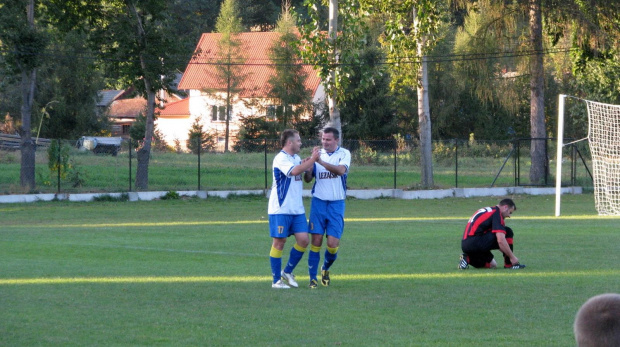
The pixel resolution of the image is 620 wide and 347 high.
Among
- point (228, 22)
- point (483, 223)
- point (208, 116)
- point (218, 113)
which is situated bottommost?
point (483, 223)

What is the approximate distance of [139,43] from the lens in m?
33.2

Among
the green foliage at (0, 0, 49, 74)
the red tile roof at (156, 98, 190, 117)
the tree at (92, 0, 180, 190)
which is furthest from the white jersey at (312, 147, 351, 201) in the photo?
the red tile roof at (156, 98, 190, 117)

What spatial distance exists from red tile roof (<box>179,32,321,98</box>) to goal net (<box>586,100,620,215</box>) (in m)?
34.4

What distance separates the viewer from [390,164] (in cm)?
3678

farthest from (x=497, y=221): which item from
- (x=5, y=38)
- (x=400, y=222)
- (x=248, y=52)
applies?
(x=248, y=52)

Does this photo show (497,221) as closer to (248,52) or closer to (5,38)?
(5,38)

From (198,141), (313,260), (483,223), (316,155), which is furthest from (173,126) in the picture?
(316,155)

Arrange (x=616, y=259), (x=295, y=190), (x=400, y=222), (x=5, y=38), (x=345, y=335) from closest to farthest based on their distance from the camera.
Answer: (x=345, y=335)
(x=295, y=190)
(x=616, y=259)
(x=400, y=222)
(x=5, y=38)

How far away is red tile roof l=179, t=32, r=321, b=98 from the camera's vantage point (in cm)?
6034

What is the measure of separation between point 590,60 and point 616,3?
3950 millimetres

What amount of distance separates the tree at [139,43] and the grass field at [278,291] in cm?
1414

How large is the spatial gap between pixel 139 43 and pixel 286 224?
81.6 feet

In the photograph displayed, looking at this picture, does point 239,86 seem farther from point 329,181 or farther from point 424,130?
point 329,181

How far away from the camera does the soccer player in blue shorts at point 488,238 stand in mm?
11883
